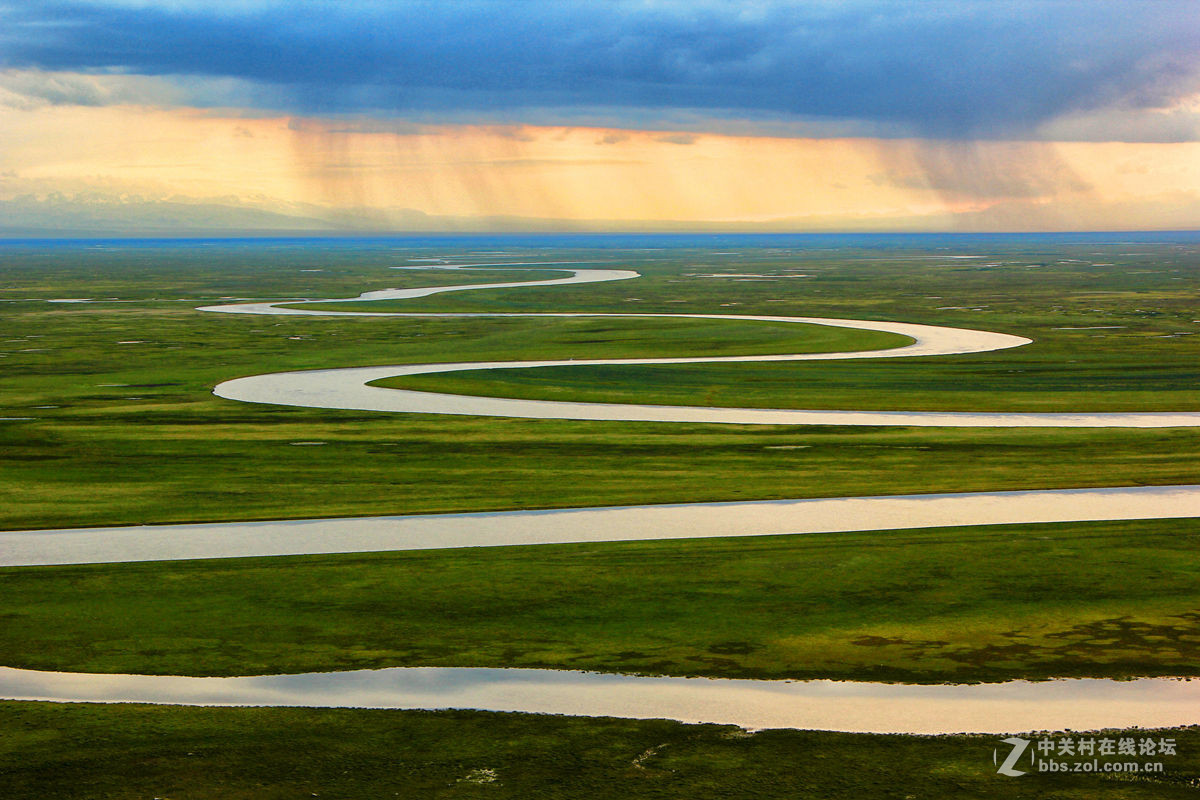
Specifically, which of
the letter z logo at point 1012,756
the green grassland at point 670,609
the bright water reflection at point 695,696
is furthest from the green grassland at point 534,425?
the letter z logo at point 1012,756

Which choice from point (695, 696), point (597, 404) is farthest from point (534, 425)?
point (695, 696)

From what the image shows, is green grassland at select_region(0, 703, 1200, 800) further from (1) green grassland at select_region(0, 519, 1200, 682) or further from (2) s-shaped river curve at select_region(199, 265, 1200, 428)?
(2) s-shaped river curve at select_region(199, 265, 1200, 428)

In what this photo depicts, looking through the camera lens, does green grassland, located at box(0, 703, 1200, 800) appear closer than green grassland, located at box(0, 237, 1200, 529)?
Yes

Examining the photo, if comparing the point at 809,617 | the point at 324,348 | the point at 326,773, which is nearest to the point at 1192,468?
the point at 809,617

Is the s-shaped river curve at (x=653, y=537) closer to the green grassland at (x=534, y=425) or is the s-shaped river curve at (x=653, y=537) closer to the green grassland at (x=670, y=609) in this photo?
the green grassland at (x=670, y=609)

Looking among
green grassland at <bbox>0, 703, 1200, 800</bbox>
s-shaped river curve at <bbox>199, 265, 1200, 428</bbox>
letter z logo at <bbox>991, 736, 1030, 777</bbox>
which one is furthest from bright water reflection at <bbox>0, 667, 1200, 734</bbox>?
s-shaped river curve at <bbox>199, 265, 1200, 428</bbox>

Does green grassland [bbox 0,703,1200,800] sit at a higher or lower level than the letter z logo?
higher

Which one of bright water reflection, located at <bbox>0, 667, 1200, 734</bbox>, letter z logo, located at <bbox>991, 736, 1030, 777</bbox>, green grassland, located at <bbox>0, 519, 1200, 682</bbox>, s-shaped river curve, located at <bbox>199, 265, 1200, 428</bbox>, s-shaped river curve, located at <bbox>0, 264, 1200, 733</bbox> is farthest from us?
s-shaped river curve, located at <bbox>199, 265, 1200, 428</bbox>

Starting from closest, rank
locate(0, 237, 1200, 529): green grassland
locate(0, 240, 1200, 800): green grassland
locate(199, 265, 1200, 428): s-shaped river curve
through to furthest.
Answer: locate(0, 240, 1200, 800): green grassland
locate(0, 237, 1200, 529): green grassland
locate(199, 265, 1200, 428): s-shaped river curve
